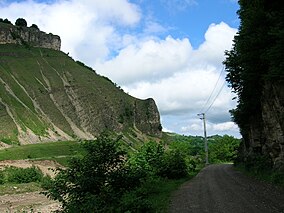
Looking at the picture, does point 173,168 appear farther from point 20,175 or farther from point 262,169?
point 20,175

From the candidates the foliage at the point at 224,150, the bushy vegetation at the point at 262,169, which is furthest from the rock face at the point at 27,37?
the bushy vegetation at the point at 262,169

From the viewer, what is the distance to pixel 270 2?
22.2 m

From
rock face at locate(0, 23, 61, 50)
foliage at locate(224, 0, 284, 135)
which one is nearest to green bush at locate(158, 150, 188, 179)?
Result: foliage at locate(224, 0, 284, 135)

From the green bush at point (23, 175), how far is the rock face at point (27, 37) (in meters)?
111

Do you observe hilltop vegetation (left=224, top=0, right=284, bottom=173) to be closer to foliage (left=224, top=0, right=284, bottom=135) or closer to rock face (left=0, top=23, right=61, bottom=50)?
foliage (left=224, top=0, right=284, bottom=135)

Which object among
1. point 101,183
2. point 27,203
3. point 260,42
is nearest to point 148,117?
point 27,203

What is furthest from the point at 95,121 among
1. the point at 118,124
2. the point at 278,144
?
the point at 278,144

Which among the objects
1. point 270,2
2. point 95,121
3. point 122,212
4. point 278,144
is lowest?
point 122,212

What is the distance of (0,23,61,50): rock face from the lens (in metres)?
150

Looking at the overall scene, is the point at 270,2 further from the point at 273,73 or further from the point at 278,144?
the point at 278,144

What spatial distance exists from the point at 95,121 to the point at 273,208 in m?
118

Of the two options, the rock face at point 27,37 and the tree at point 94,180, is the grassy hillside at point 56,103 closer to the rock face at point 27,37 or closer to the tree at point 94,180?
the rock face at point 27,37

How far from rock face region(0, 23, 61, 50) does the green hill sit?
412 centimetres

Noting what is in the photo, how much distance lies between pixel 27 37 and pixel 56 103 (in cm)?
5267
